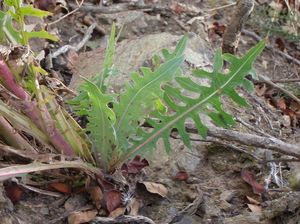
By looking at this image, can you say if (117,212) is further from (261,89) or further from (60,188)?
(261,89)

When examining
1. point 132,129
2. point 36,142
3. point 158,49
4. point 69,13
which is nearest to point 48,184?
point 36,142

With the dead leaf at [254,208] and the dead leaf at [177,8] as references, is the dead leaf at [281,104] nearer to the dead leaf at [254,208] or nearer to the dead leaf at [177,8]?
the dead leaf at [177,8]

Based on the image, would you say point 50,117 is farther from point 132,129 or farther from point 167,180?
point 167,180

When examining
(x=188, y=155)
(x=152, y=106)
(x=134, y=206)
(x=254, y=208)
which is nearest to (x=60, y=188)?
(x=134, y=206)

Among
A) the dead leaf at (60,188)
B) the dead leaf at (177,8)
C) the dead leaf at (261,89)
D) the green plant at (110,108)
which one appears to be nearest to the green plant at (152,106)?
the green plant at (110,108)

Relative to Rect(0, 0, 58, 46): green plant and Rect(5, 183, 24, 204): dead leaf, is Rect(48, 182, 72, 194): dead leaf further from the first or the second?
Rect(0, 0, 58, 46): green plant
